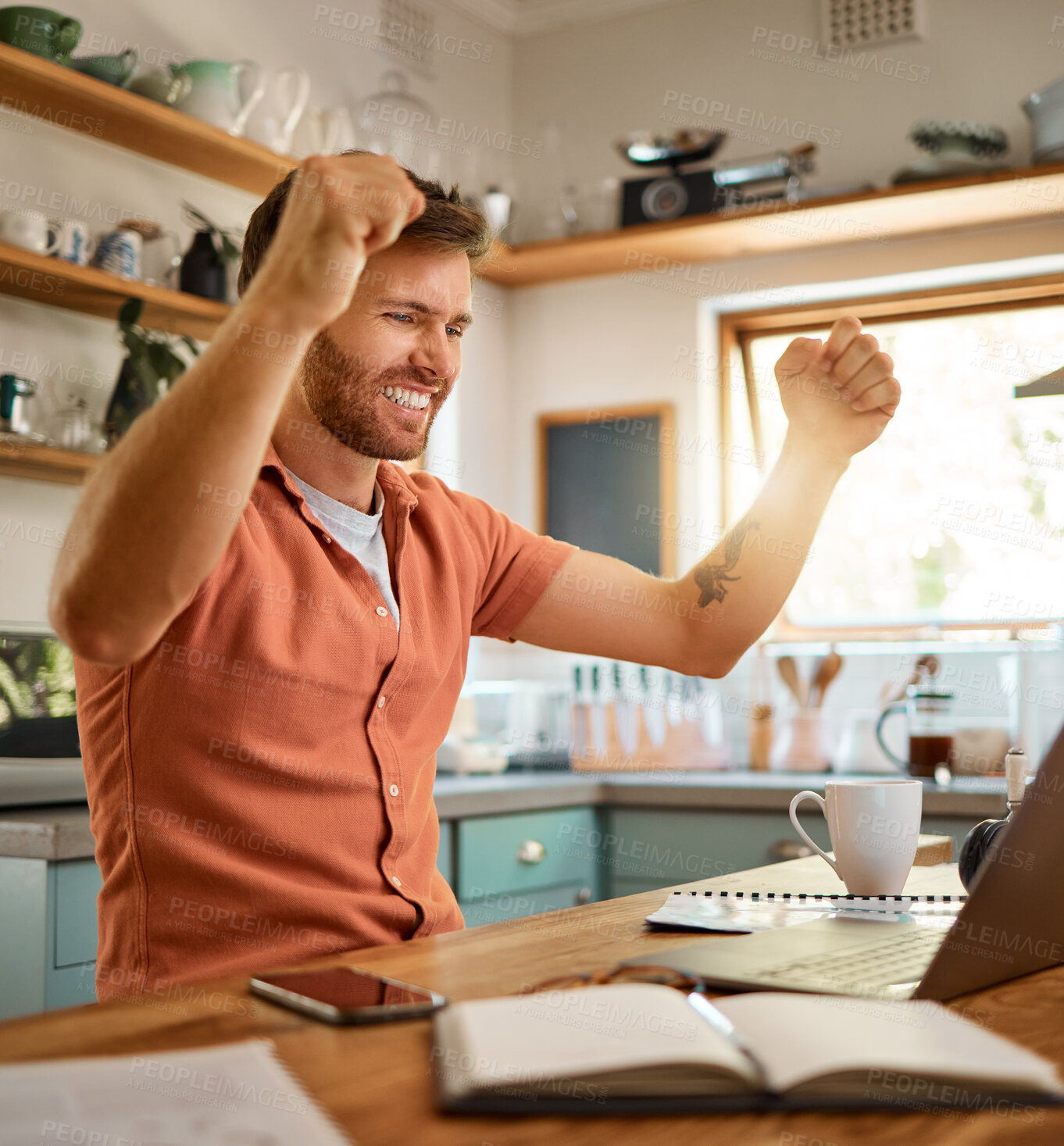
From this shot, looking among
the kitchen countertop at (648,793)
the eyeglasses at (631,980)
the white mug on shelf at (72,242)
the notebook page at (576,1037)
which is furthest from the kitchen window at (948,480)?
the notebook page at (576,1037)

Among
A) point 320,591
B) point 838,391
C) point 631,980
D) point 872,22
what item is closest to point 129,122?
point 320,591

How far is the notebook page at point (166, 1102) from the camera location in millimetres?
519

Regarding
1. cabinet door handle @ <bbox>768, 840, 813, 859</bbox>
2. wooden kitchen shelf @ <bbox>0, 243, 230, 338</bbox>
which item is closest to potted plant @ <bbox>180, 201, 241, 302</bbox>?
wooden kitchen shelf @ <bbox>0, 243, 230, 338</bbox>

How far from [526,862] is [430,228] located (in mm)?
1511

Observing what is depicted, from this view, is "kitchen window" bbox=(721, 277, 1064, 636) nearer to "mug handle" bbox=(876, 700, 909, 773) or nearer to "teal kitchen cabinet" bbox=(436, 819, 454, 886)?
"mug handle" bbox=(876, 700, 909, 773)

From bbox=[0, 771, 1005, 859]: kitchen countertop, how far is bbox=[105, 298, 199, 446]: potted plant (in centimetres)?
77

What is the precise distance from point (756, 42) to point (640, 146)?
1.63 feet

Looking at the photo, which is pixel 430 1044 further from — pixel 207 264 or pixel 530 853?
pixel 207 264

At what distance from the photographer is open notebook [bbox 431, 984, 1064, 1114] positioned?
58cm

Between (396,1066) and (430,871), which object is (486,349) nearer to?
(430,871)

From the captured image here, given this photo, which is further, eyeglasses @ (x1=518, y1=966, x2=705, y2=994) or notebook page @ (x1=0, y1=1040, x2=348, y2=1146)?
eyeglasses @ (x1=518, y1=966, x2=705, y2=994)

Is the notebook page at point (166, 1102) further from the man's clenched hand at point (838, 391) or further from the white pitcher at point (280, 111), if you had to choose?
the white pitcher at point (280, 111)

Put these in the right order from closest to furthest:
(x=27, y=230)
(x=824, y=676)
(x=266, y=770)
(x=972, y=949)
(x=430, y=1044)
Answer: (x=430, y=1044), (x=972, y=949), (x=266, y=770), (x=27, y=230), (x=824, y=676)

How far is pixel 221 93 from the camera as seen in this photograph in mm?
2625
